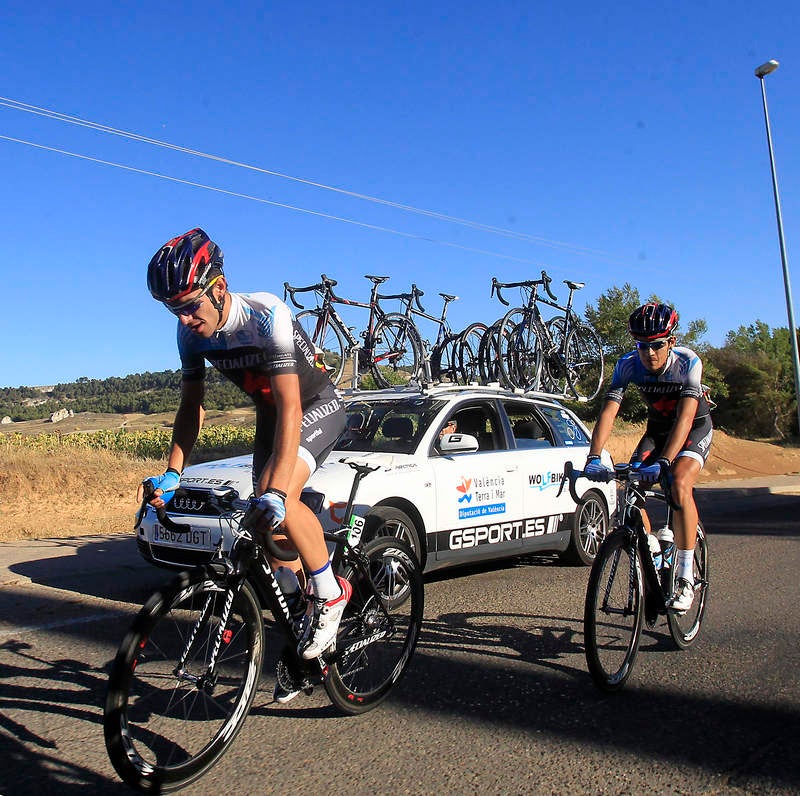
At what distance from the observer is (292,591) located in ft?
11.3

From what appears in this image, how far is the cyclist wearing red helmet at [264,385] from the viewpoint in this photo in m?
3.15

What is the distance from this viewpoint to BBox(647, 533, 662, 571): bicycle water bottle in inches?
180

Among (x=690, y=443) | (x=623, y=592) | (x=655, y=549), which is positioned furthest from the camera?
(x=690, y=443)

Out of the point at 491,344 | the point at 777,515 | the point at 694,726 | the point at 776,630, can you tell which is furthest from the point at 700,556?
the point at 777,515

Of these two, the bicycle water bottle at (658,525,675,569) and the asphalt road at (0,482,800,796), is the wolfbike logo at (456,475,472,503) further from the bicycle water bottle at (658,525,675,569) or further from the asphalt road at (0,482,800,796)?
the bicycle water bottle at (658,525,675,569)

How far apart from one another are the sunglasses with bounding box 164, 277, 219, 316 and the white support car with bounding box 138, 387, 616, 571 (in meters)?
2.39

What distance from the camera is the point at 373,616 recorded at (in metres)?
3.95

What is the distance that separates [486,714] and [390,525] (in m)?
2.29

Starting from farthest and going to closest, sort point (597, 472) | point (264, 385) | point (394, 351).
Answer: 1. point (394, 351)
2. point (597, 472)
3. point (264, 385)

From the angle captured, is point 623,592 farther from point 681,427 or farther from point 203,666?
point 203,666

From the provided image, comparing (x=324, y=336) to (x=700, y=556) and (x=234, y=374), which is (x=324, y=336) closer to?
(x=700, y=556)

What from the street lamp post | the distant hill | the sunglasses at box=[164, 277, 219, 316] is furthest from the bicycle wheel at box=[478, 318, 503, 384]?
the distant hill

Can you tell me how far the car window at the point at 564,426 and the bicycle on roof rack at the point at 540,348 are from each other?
2494 mm

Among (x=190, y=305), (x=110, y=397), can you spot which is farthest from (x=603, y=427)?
(x=110, y=397)
